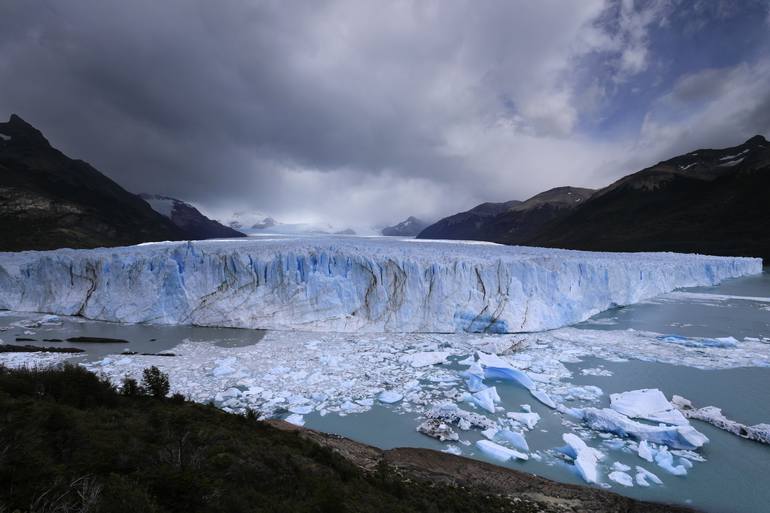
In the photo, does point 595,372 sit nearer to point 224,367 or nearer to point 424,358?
point 424,358

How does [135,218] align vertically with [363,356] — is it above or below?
above

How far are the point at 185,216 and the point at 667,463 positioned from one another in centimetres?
10912

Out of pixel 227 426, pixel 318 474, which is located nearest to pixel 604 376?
pixel 318 474

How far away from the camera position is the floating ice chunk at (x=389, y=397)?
7.10 m

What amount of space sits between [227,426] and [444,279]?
9226 mm

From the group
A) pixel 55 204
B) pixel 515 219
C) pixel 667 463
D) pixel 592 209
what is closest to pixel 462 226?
pixel 515 219

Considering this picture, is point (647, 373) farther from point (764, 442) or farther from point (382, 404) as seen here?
point (382, 404)

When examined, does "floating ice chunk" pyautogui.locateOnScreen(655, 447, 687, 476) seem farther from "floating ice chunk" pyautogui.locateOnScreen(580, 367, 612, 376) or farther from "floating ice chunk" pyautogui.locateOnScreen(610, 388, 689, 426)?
"floating ice chunk" pyautogui.locateOnScreen(580, 367, 612, 376)

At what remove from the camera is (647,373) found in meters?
8.48

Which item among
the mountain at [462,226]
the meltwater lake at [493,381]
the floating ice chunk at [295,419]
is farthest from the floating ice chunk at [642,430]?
the mountain at [462,226]

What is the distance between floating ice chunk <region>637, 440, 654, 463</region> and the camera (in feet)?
17.7

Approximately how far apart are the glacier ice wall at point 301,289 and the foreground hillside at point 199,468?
7077mm

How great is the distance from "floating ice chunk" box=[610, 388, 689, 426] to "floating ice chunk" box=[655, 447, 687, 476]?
92 centimetres

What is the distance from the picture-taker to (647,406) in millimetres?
6656
